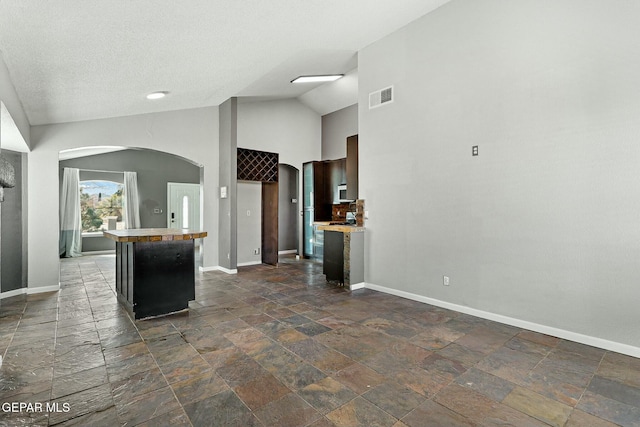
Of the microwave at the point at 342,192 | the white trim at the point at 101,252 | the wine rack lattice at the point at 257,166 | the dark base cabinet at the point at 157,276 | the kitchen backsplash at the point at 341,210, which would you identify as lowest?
the white trim at the point at 101,252

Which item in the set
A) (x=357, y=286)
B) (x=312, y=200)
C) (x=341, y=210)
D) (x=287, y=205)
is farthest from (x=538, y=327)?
(x=287, y=205)

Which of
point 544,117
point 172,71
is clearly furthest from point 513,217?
point 172,71

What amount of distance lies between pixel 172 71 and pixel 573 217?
15.6 ft

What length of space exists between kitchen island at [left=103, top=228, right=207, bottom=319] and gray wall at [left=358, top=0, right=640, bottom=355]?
280 centimetres

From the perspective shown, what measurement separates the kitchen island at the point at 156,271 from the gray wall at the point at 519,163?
2.80m

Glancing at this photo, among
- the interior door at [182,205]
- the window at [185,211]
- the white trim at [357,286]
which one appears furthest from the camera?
the window at [185,211]

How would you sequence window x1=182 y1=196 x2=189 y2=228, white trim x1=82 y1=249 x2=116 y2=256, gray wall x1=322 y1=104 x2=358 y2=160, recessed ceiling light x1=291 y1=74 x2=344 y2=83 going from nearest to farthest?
recessed ceiling light x1=291 y1=74 x2=344 y2=83
gray wall x1=322 y1=104 x2=358 y2=160
white trim x1=82 y1=249 x2=116 y2=256
window x1=182 y1=196 x2=189 y2=228

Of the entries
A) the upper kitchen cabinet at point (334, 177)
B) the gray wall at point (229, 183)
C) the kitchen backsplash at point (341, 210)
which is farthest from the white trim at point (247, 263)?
the upper kitchen cabinet at point (334, 177)

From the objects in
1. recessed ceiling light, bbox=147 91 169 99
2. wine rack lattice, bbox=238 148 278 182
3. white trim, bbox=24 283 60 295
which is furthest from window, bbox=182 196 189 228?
recessed ceiling light, bbox=147 91 169 99

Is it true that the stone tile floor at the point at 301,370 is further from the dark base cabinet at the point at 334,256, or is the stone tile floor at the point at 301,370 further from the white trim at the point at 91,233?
the white trim at the point at 91,233

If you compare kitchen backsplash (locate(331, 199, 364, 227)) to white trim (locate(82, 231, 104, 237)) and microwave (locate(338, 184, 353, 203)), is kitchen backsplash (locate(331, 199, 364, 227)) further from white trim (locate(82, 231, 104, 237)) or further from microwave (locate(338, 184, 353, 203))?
white trim (locate(82, 231, 104, 237))

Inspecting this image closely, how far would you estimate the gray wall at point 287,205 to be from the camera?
834 cm

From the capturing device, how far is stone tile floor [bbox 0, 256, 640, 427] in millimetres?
1903

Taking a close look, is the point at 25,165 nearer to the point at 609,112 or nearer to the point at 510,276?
the point at 510,276
